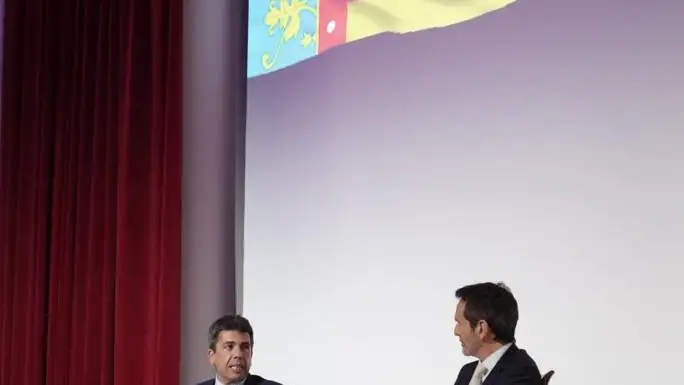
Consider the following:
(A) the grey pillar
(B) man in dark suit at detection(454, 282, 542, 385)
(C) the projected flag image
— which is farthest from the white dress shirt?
(A) the grey pillar

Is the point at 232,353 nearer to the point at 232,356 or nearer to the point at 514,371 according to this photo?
the point at 232,356

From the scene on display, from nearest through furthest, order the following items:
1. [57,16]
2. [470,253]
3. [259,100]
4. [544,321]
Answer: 1. [544,321]
2. [470,253]
3. [259,100]
4. [57,16]

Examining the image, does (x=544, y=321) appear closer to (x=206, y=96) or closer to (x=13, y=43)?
(x=206, y=96)

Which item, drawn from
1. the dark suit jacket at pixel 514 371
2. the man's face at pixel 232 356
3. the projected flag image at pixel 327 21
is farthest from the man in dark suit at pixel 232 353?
the projected flag image at pixel 327 21

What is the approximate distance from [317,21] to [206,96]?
0.72 metres

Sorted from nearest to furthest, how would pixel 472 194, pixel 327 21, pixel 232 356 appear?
pixel 232 356
pixel 472 194
pixel 327 21

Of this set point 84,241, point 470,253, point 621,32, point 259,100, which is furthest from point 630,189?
point 84,241

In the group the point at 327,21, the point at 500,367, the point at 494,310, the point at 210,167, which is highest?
the point at 327,21

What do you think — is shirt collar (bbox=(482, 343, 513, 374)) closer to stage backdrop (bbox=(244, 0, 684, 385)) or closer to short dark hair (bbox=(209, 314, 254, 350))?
stage backdrop (bbox=(244, 0, 684, 385))

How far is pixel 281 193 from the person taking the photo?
3.46 metres

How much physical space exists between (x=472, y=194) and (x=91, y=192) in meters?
1.89

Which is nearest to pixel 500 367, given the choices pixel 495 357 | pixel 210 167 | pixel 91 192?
pixel 495 357

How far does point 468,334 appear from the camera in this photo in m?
2.17

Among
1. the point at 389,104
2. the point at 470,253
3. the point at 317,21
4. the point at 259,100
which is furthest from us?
the point at 259,100
